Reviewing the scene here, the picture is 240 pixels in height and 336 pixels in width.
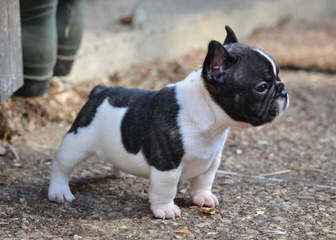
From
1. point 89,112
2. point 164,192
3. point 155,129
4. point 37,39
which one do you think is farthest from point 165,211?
point 37,39

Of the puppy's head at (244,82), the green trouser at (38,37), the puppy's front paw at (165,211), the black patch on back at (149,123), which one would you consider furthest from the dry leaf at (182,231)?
the green trouser at (38,37)

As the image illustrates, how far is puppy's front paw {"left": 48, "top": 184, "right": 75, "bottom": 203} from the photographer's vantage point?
2795 mm

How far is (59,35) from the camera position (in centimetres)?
385

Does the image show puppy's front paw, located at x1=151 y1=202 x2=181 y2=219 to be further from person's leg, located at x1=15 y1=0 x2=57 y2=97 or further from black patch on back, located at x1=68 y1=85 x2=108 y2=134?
person's leg, located at x1=15 y1=0 x2=57 y2=97


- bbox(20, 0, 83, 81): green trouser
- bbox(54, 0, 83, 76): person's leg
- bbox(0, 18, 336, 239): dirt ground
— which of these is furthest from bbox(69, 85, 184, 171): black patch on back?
bbox(54, 0, 83, 76): person's leg

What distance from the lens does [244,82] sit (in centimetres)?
237

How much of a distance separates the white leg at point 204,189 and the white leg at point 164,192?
0.61 feet

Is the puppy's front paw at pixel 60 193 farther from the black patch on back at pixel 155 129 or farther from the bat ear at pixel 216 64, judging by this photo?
the bat ear at pixel 216 64

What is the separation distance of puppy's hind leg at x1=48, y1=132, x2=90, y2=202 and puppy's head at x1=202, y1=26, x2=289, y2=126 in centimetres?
75

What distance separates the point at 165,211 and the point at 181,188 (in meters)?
0.51

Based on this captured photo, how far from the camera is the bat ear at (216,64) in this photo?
2.34m

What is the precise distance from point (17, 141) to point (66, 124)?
1.72 ft

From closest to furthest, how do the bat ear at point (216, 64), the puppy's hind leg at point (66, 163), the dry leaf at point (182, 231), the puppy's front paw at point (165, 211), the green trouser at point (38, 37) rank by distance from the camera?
1. the bat ear at point (216, 64)
2. the dry leaf at point (182, 231)
3. the puppy's front paw at point (165, 211)
4. the puppy's hind leg at point (66, 163)
5. the green trouser at point (38, 37)

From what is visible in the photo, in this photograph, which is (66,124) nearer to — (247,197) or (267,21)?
(247,197)
